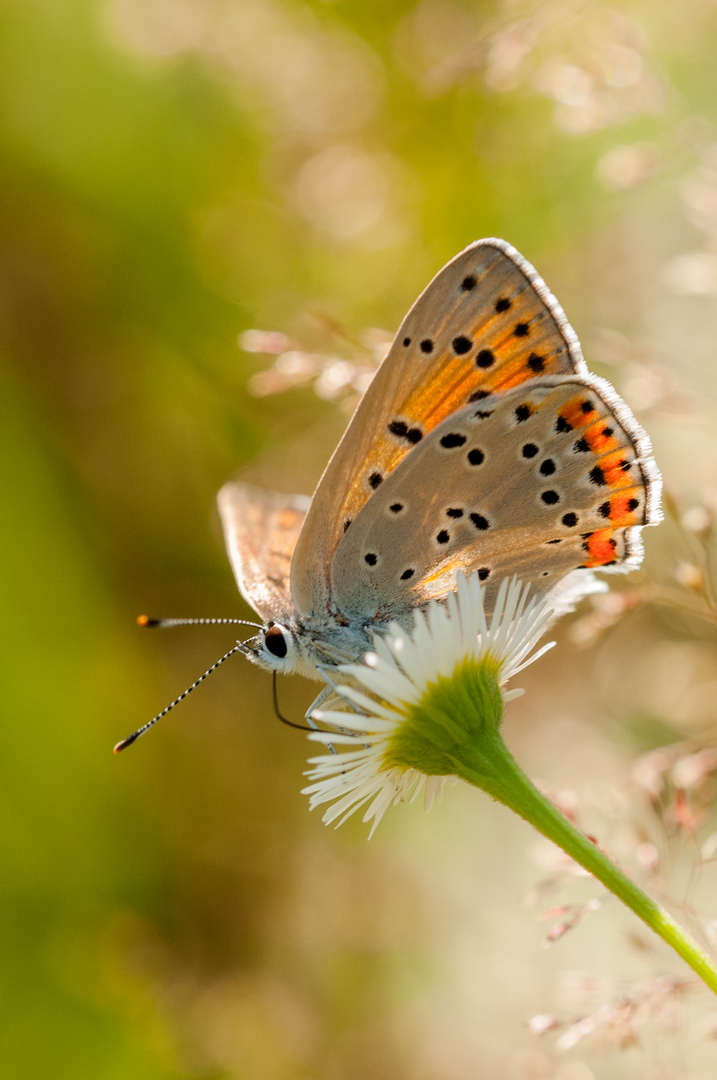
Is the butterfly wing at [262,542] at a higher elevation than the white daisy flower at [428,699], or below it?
higher

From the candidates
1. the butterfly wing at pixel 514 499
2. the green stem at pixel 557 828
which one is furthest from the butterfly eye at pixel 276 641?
the green stem at pixel 557 828

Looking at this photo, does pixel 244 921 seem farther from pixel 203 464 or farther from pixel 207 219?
pixel 207 219

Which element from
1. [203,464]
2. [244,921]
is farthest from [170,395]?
[244,921]

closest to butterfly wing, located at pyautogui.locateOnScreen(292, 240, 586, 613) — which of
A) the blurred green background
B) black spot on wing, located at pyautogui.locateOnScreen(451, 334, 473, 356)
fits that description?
black spot on wing, located at pyautogui.locateOnScreen(451, 334, 473, 356)

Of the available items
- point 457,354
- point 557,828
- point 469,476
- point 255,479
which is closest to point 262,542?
point 469,476

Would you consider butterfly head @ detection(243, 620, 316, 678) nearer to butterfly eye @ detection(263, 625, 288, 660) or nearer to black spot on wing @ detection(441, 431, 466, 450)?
butterfly eye @ detection(263, 625, 288, 660)

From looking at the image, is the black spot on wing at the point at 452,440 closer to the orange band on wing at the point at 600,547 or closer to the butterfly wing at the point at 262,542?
the orange band on wing at the point at 600,547

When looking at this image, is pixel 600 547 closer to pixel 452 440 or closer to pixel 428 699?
pixel 452 440
